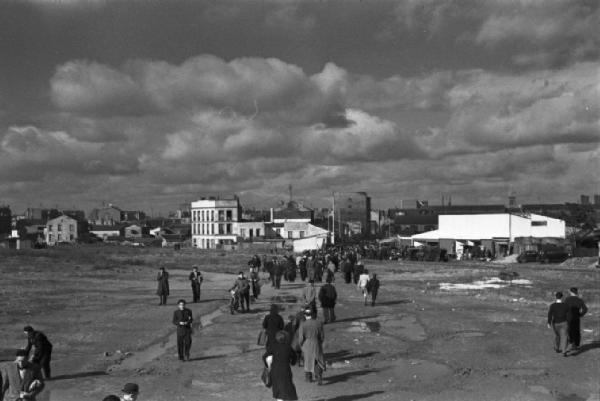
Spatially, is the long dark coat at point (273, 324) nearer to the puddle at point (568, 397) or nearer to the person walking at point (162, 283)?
the puddle at point (568, 397)

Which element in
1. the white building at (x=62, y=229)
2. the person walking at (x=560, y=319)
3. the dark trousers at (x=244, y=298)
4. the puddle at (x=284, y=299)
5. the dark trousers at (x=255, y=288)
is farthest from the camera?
the white building at (x=62, y=229)

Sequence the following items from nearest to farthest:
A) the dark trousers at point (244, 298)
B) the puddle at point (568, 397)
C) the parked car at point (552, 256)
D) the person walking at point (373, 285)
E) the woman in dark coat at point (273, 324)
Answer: the puddle at point (568, 397)
the woman in dark coat at point (273, 324)
the dark trousers at point (244, 298)
the person walking at point (373, 285)
the parked car at point (552, 256)

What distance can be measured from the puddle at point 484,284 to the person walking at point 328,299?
12927 mm

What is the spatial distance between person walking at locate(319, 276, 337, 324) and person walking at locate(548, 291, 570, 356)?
6.79 m

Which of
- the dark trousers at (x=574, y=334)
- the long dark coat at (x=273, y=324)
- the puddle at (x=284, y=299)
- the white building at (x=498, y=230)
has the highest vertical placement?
the white building at (x=498, y=230)

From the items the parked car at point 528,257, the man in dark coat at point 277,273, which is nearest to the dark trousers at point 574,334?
the man in dark coat at point 277,273

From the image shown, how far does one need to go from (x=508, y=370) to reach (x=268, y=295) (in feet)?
55.2

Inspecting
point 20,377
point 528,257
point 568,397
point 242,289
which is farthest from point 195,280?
point 528,257

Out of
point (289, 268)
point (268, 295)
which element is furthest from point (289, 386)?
point (289, 268)

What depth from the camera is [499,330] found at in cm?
1994

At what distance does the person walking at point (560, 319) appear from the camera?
1530 cm

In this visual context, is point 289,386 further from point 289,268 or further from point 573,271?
point 573,271

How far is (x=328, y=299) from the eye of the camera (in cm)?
2055

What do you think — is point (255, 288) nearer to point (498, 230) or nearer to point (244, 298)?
point (244, 298)
